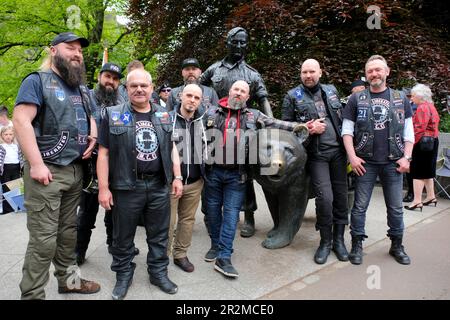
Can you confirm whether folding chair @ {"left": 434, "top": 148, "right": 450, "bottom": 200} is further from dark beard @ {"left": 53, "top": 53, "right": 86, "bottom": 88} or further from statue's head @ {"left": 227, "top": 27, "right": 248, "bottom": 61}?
dark beard @ {"left": 53, "top": 53, "right": 86, "bottom": 88}

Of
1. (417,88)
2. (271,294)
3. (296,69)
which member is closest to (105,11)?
(296,69)

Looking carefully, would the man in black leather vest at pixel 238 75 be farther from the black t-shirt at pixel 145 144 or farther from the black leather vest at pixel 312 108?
the black t-shirt at pixel 145 144

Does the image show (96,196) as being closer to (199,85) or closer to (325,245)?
(199,85)

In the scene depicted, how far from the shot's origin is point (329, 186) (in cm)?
382

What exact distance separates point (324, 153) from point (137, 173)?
1.94 meters

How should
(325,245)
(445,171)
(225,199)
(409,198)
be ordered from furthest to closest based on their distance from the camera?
(445,171) < (409,198) < (325,245) < (225,199)

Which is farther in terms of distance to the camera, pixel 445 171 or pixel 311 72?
pixel 445 171

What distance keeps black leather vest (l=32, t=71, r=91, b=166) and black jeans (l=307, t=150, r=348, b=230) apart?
2.35 metres

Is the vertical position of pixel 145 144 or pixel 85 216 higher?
pixel 145 144

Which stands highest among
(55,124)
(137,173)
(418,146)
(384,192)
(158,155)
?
(55,124)

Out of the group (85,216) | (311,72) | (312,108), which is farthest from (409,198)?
(85,216)

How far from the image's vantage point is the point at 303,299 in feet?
10.1

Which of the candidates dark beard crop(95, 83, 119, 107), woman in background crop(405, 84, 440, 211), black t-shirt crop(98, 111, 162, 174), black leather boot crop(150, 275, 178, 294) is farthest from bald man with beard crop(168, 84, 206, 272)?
woman in background crop(405, 84, 440, 211)
